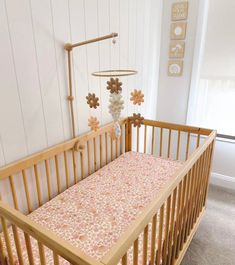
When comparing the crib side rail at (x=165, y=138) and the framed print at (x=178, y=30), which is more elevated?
A: the framed print at (x=178, y=30)

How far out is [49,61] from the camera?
1.46 metres

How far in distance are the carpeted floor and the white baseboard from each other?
189mm

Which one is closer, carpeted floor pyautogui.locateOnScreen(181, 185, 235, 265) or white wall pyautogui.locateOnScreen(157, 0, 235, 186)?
carpeted floor pyautogui.locateOnScreen(181, 185, 235, 265)

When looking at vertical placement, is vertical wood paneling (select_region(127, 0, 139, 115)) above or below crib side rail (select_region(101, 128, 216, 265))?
above

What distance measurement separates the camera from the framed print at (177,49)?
252 centimetres

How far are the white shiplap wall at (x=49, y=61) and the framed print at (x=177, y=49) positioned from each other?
581 mm

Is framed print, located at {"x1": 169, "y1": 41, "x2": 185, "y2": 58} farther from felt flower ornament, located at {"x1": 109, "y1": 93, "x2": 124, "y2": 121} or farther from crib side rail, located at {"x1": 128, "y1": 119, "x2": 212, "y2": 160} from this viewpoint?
felt flower ornament, located at {"x1": 109, "y1": 93, "x2": 124, "y2": 121}

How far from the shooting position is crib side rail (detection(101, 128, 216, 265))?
0.81 m

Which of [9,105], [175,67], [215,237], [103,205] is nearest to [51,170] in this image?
[103,205]

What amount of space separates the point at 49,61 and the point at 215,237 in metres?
1.92

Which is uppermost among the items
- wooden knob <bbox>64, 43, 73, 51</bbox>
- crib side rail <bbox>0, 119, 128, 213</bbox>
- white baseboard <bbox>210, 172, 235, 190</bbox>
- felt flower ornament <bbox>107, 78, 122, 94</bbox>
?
wooden knob <bbox>64, 43, 73, 51</bbox>

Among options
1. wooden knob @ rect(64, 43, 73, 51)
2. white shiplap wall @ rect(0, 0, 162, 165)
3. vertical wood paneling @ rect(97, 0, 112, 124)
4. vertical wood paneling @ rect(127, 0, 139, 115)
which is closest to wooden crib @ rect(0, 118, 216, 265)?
white shiplap wall @ rect(0, 0, 162, 165)

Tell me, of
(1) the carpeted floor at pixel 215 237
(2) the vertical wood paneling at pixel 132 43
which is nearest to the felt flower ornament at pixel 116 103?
(2) the vertical wood paneling at pixel 132 43

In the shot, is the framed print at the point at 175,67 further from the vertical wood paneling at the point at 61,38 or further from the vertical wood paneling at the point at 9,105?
the vertical wood paneling at the point at 9,105
